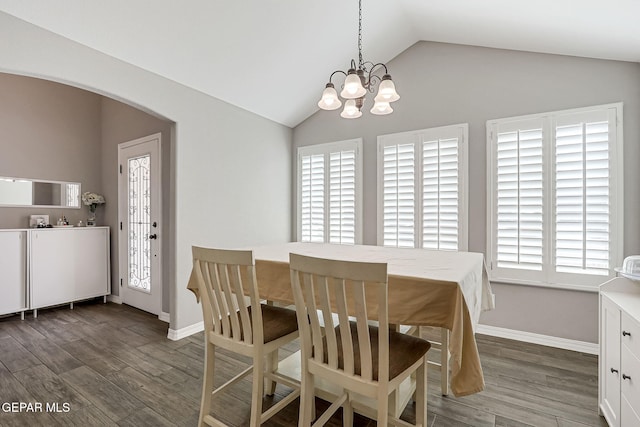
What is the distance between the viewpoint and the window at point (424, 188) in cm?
330

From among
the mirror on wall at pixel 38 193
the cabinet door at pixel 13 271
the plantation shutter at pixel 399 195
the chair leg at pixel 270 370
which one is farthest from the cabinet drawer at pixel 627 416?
the mirror on wall at pixel 38 193

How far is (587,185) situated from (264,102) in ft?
11.3

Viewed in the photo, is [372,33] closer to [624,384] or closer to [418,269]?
[418,269]

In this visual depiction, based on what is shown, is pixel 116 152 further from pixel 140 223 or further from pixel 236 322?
pixel 236 322

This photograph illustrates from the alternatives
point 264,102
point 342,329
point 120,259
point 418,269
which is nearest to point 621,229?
point 418,269

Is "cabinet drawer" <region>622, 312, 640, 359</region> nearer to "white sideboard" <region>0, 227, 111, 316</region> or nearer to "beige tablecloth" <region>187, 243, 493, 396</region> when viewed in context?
"beige tablecloth" <region>187, 243, 493, 396</region>

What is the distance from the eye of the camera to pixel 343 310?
4.26 feet

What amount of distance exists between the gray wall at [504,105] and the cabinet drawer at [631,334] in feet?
4.59

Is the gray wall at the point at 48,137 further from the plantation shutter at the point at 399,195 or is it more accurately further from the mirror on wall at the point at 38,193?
the plantation shutter at the point at 399,195

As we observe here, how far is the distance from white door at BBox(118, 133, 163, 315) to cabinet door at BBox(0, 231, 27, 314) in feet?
3.19

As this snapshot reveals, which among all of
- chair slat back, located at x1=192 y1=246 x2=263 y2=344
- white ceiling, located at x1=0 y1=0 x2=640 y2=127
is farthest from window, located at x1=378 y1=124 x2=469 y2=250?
chair slat back, located at x1=192 y1=246 x2=263 y2=344

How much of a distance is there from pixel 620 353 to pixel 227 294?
2181 mm

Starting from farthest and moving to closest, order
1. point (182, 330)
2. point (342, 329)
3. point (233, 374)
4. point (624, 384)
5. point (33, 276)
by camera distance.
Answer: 1. point (33, 276)
2. point (182, 330)
3. point (233, 374)
4. point (624, 384)
5. point (342, 329)

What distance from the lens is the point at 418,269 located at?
64.2 inches
